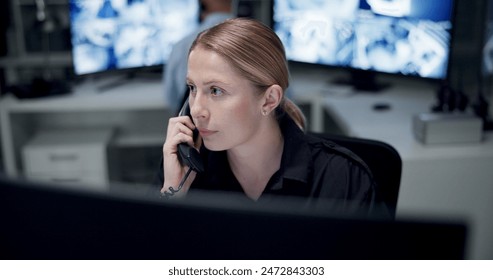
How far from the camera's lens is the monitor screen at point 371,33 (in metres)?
2.35

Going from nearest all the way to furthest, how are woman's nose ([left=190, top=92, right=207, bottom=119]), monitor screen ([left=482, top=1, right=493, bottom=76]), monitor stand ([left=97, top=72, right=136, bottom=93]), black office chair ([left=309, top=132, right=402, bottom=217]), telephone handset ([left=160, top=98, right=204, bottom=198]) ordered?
woman's nose ([left=190, top=92, right=207, bottom=119]) < telephone handset ([left=160, top=98, right=204, bottom=198]) < black office chair ([left=309, top=132, right=402, bottom=217]) < monitor screen ([left=482, top=1, right=493, bottom=76]) < monitor stand ([left=97, top=72, right=136, bottom=93])

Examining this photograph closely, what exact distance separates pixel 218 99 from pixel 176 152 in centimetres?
22

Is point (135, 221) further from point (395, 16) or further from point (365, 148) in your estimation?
point (395, 16)

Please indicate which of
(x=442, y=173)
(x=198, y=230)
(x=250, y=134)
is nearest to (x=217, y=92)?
(x=250, y=134)

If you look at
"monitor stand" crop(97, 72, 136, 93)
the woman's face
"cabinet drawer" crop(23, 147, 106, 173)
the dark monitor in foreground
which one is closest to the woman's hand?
the woman's face

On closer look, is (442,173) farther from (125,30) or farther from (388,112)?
(125,30)

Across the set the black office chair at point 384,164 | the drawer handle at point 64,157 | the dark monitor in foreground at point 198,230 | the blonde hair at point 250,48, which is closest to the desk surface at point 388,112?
the black office chair at point 384,164

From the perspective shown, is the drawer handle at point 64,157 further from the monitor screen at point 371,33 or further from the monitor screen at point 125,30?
the monitor screen at point 371,33

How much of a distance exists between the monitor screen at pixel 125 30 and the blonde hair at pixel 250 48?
1624 millimetres

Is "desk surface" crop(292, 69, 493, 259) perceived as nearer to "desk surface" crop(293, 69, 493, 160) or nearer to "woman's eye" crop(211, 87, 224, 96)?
"desk surface" crop(293, 69, 493, 160)

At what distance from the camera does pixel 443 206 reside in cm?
208

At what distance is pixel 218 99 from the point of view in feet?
3.82

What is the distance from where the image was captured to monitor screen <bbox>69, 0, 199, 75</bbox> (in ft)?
8.85
